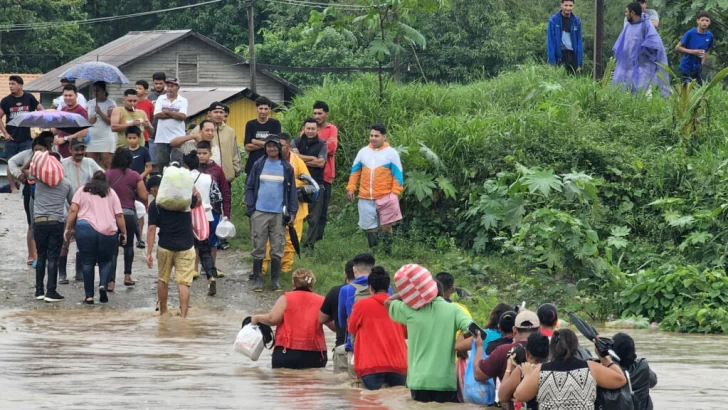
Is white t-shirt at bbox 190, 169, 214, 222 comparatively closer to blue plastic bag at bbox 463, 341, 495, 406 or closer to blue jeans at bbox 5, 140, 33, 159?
blue jeans at bbox 5, 140, 33, 159

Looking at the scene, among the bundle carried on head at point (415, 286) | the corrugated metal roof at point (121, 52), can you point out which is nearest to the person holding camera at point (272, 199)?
the bundle carried on head at point (415, 286)

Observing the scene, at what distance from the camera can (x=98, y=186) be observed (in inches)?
580

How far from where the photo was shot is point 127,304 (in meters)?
15.5

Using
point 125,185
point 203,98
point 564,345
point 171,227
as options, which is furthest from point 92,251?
point 203,98

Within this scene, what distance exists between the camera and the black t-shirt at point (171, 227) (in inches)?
562

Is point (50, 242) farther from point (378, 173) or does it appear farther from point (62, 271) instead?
point (378, 173)

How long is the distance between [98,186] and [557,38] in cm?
1064

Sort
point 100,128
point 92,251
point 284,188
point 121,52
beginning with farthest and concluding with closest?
point 121,52 < point 100,128 < point 284,188 < point 92,251

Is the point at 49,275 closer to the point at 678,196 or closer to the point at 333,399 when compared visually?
the point at 333,399

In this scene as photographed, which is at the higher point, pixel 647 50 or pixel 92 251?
pixel 647 50

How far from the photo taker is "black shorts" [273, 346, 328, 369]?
1131 centimetres

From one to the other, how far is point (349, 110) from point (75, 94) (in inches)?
177

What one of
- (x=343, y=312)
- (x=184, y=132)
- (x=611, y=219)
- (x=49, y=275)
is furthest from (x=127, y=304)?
(x=611, y=219)

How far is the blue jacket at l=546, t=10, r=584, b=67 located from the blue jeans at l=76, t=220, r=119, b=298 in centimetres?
1012
